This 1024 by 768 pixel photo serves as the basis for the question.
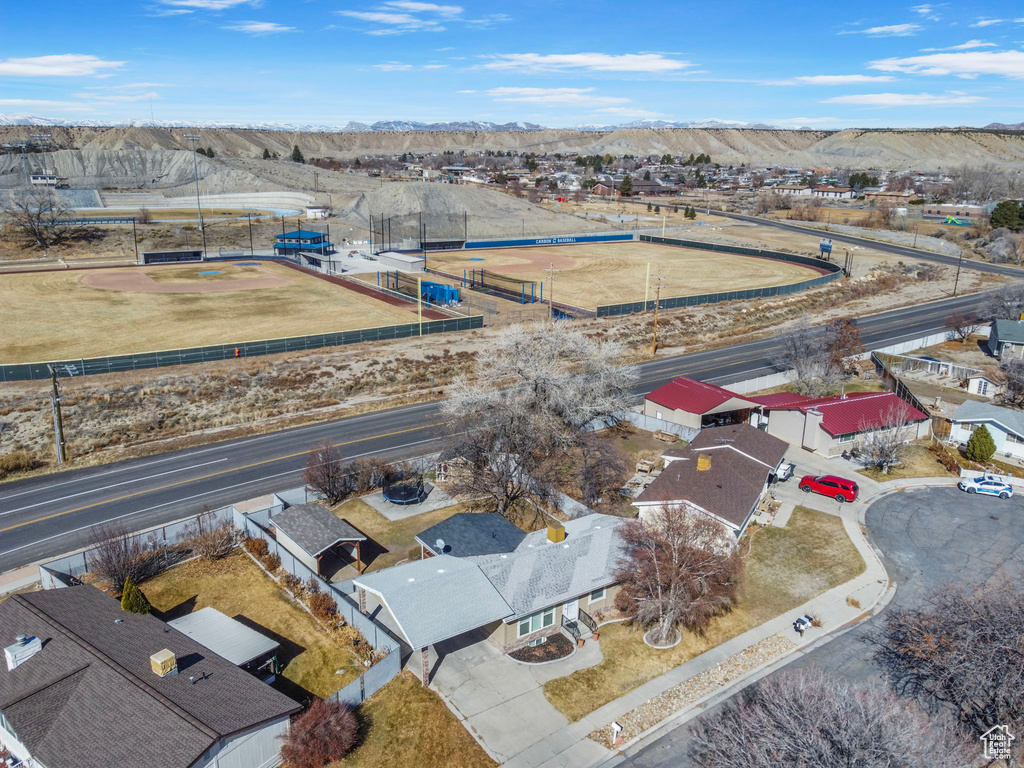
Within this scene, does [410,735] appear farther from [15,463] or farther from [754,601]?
[15,463]

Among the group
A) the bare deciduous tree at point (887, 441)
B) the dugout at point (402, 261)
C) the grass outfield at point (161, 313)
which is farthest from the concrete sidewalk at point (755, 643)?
the dugout at point (402, 261)

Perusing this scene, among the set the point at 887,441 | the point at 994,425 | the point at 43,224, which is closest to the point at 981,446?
the point at 994,425

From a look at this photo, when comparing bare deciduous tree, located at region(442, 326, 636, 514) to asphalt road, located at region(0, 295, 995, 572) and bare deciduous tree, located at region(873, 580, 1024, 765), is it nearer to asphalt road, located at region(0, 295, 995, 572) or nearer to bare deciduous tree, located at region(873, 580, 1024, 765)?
asphalt road, located at region(0, 295, 995, 572)

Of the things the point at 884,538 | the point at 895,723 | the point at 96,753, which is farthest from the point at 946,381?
the point at 96,753

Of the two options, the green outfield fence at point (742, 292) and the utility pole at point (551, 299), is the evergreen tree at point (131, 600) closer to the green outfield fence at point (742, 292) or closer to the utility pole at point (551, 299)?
the utility pole at point (551, 299)

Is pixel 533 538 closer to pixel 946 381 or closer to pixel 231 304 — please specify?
pixel 946 381

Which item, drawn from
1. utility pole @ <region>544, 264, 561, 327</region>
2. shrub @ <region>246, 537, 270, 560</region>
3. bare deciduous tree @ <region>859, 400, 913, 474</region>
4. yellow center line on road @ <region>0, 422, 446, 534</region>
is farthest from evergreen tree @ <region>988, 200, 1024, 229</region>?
shrub @ <region>246, 537, 270, 560</region>
